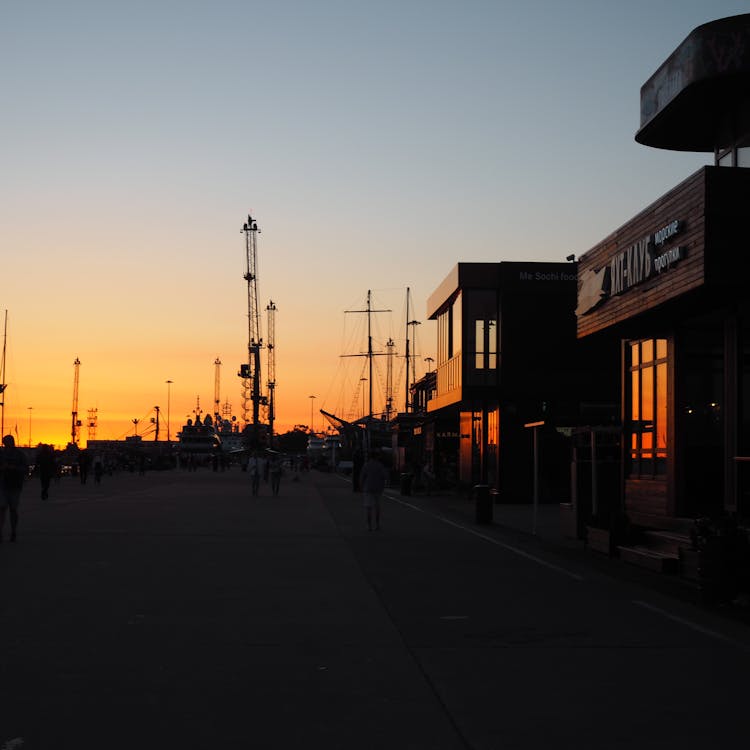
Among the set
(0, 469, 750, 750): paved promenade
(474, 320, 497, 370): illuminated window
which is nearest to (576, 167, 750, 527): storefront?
(0, 469, 750, 750): paved promenade

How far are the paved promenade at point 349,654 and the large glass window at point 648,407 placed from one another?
10.9ft

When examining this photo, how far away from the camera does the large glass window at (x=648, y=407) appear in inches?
800

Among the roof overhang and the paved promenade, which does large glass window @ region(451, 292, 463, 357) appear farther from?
the paved promenade

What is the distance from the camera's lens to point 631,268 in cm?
1931

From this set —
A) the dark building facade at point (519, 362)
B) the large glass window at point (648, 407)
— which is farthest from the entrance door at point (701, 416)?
the dark building facade at point (519, 362)

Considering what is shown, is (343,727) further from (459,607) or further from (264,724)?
(459,607)

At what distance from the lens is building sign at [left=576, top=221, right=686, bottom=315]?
17156 millimetres

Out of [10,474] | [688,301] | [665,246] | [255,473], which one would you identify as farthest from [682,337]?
[255,473]

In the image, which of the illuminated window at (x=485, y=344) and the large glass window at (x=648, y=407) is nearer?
the large glass window at (x=648, y=407)

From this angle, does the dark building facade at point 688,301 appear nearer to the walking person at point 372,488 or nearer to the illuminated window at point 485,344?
the walking person at point 372,488

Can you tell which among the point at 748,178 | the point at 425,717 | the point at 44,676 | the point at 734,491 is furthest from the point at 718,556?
the point at 44,676

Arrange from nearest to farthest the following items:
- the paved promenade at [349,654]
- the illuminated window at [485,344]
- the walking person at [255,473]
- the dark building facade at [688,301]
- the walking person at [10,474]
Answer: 1. the paved promenade at [349,654]
2. the dark building facade at [688,301]
3. the walking person at [10,474]
4. the illuminated window at [485,344]
5. the walking person at [255,473]

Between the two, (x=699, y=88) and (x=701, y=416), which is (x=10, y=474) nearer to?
(x=701, y=416)

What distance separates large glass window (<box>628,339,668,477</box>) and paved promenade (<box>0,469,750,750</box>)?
10.9ft
